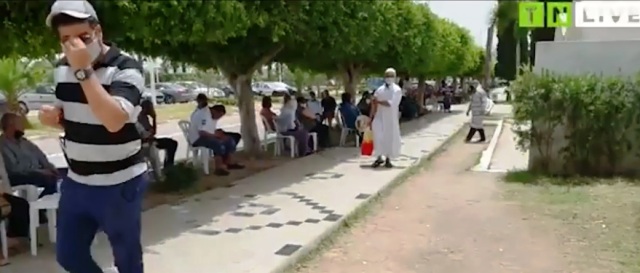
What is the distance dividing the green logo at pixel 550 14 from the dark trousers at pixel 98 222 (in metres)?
14.0

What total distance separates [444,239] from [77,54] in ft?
16.4

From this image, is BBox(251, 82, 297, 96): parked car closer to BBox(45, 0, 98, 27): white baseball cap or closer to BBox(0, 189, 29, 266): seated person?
BBox(0, 189, 29, 266): seated person

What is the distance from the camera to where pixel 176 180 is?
989cm

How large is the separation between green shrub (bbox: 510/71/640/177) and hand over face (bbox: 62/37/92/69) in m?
9.27

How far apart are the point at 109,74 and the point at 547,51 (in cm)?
963

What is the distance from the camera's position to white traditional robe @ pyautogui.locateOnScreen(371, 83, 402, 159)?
1202 centimetres

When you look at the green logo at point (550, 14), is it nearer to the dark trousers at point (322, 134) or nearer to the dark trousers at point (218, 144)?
the dark trousers at point (322, 134)

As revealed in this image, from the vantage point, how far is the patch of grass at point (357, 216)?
6.52 m

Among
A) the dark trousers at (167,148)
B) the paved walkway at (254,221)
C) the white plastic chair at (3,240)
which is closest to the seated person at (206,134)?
the dark trousers at (167,148)

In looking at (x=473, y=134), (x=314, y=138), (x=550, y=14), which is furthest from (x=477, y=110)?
(x=314, y=138)

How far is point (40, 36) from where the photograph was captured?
22.1 ft

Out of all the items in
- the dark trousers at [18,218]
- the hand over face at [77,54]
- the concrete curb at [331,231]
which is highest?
the hand over face at [77,54]

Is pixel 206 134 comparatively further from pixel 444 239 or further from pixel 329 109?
pixel 329 109

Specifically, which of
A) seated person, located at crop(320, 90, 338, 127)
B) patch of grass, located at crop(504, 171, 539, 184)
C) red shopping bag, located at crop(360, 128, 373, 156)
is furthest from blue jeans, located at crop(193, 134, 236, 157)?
seated person, located at crop(320, 90, 338, 127)
